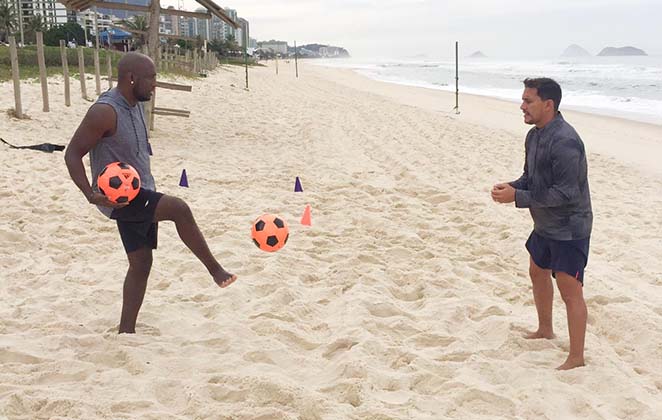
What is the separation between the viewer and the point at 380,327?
13.6 ft

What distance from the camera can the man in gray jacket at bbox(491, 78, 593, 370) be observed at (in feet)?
11.0

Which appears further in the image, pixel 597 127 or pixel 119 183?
pixel 597 127

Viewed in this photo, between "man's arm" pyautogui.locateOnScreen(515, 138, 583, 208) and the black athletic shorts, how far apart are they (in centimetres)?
230

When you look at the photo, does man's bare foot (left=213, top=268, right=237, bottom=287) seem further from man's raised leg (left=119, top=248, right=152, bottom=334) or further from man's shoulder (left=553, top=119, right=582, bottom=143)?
man's shoulder (left=553, top=119, right=582, bottom=143)

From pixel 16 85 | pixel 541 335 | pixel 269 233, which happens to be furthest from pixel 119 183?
pixel 16 85

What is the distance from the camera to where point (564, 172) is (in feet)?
10.9

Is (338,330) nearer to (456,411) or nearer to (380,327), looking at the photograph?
(380,327)

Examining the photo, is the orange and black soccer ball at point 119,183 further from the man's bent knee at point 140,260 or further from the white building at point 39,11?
the white building at point 39,11

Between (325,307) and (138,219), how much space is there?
1653 millimetres

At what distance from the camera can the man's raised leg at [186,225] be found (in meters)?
3.44

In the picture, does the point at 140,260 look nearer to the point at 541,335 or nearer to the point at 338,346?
the point at 338,346

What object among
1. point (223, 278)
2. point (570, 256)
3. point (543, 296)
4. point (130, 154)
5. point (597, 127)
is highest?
point (130, 154)

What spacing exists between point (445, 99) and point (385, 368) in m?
26.5

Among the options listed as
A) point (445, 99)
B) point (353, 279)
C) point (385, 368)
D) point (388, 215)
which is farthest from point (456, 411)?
point (445, 99)
